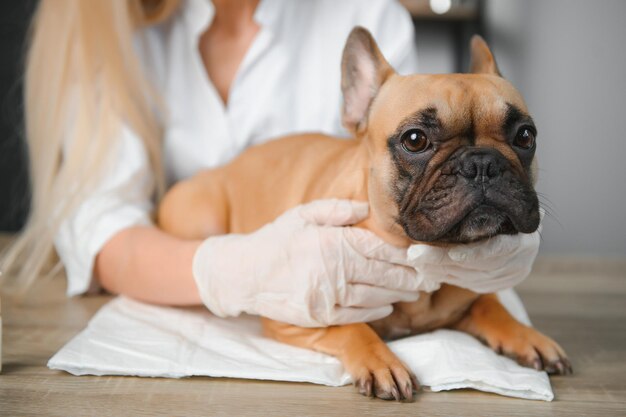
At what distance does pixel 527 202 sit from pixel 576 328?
0.46 m

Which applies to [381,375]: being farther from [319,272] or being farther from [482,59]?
[482,59]

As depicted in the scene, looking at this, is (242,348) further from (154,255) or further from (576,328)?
(576,328)

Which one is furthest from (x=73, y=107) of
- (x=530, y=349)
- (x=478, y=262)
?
(x=530, y=349)

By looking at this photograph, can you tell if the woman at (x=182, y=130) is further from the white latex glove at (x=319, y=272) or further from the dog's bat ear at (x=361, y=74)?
the dog's bat ear at (x=361, y=74)

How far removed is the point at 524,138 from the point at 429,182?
0.18 m

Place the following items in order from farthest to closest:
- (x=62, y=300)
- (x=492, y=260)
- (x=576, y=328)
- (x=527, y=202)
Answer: (x=62, y=300)
(x=576, y=328)
(x=492, y=260)
(x=527, y=202)

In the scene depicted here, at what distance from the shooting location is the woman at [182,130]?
4.15ft

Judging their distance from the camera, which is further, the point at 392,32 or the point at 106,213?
the point at 392,32

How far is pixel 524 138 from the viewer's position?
119 centimetres

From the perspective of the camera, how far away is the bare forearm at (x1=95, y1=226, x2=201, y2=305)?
1.42m

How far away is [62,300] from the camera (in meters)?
1.63

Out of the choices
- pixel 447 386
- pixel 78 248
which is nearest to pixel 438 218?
pixel 447 386

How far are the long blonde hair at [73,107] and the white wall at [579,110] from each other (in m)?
1.74

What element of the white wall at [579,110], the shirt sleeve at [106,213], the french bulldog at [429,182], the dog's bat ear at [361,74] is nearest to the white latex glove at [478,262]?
the french bulldog at [429,182]
